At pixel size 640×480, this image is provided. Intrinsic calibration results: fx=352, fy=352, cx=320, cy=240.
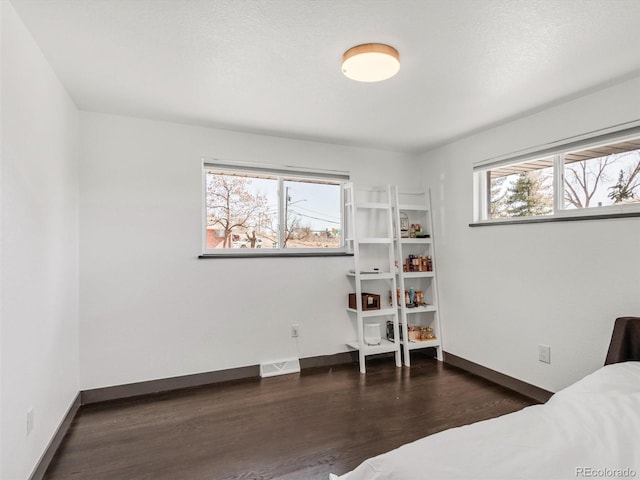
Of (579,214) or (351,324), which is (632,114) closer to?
(579,214)

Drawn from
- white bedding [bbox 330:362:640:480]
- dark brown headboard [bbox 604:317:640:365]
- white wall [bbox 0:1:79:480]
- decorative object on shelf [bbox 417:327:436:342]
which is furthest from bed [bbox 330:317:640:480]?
decorative object on shelf [bbox 417:327:436:342]

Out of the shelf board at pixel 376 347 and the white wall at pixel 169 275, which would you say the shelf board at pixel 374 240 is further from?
the shelf board at pixel 376 347

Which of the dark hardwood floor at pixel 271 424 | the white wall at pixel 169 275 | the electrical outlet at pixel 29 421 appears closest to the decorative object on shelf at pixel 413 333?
the dark hardwood floor at pixel 271 424

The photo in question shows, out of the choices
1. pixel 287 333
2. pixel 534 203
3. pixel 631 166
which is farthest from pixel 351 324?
pixel 631 166

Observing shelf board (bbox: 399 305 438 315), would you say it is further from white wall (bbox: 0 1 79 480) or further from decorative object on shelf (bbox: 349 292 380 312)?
white wall (bbox: 0 1 79 480)

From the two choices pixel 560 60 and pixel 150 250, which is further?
pixel 150 250

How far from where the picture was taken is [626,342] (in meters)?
2.09

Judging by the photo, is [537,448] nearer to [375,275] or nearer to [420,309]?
[375,275]

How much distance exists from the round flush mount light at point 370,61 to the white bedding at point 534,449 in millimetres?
1770

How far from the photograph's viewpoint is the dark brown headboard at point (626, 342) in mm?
2059

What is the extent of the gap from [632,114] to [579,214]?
27.8 inches

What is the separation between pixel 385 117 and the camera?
9.80 ft

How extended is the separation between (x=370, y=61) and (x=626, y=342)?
7.25ft

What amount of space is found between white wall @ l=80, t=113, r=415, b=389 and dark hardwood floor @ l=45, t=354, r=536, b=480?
0.34 metres
